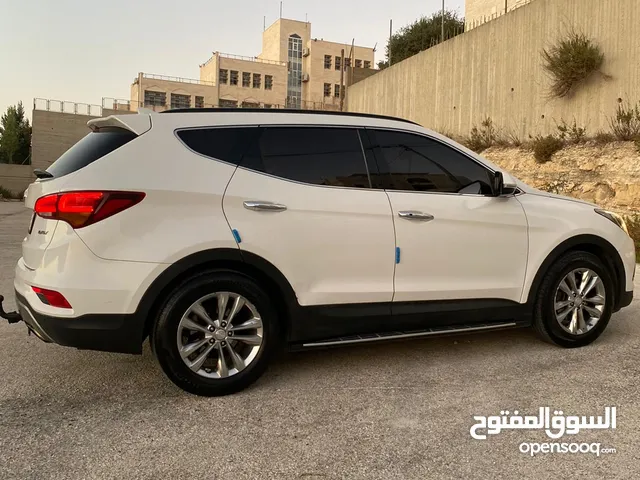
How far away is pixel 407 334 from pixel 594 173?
11.7m

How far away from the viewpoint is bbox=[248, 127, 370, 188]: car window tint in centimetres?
364

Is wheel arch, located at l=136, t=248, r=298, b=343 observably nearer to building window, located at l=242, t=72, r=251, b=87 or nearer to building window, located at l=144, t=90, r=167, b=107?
building window, located at l=144, t=90, r=167, b=107

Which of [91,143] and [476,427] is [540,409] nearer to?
[476,427]

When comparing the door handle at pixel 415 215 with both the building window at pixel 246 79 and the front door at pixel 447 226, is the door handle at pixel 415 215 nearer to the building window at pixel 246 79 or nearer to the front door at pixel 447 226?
the front door at pixel 447 226

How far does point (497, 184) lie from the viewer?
4.21 metres

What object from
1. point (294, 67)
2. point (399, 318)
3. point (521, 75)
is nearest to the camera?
point (399, 318)

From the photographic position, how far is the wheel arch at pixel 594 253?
4.34 m

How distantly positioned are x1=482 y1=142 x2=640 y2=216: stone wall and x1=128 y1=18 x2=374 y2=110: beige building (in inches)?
2042

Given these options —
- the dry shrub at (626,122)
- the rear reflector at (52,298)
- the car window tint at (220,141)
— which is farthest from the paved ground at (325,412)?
the dry shrub at (626,122)

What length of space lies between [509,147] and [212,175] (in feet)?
49.4

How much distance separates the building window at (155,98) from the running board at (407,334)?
71.2 meters

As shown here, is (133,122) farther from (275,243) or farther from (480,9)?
(480,9)

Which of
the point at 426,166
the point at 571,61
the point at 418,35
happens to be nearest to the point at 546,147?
the point at 571,61

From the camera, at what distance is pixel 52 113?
2092 inches
